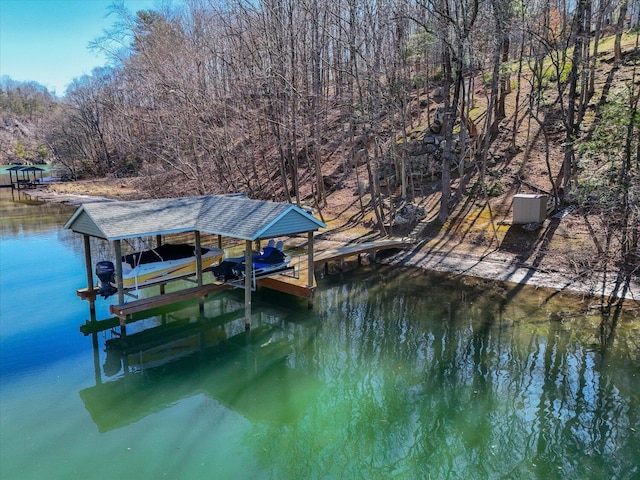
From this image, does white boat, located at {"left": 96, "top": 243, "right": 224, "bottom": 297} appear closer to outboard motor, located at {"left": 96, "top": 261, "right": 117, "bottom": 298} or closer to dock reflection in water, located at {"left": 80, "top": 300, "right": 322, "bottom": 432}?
outboard motor, located at {"left": 96, "top": 261, "right": 117, "bottom": 298}

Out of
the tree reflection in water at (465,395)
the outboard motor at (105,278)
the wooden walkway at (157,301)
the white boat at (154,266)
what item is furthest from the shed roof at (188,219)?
the tree reflection in water at (465,395)

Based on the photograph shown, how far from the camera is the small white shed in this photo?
1471cm

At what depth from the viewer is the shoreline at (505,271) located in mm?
11555

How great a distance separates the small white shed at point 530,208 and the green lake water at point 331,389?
374cm

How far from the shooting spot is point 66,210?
28156mm

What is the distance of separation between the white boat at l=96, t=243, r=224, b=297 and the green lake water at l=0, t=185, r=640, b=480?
112cm

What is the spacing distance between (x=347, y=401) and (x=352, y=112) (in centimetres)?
1367

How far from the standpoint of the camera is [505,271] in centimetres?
1341

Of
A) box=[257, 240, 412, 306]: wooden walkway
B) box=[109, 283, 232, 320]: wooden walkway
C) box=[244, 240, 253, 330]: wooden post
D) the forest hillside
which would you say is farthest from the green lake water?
the forest hillside

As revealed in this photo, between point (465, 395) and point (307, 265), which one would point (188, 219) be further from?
point (465, 395)

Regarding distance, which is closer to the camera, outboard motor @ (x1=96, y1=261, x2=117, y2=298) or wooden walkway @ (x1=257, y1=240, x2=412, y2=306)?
outboard motor @ (x1=96, y1=261, x2=117, y2=298)

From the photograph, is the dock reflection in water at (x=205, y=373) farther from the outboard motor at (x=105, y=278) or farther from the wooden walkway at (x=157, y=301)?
the outboard motor at (x=105, y=278)

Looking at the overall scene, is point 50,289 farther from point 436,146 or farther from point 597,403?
point 436,146

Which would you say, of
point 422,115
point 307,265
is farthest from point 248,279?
point 422,115
